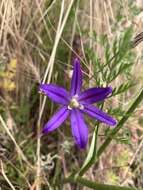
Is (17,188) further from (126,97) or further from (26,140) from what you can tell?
(126,97)

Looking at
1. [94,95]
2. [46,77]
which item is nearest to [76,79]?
[94,95]

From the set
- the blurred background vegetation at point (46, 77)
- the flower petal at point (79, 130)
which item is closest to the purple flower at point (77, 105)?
the flower petal at point (79, 130)

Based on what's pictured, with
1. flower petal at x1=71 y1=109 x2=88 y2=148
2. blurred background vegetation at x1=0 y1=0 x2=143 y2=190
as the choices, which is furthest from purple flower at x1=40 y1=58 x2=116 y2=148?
blurred background vegetation at x1=0 y1=0 x2=143 y2=190

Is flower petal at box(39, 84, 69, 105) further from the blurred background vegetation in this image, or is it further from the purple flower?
the blurred background vegetation

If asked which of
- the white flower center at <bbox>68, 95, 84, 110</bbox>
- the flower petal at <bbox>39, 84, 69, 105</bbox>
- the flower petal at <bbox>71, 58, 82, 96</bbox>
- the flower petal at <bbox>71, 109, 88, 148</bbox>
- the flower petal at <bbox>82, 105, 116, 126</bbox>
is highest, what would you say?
the flower petal at <bbox>71, 58, 82, 96</bbox>

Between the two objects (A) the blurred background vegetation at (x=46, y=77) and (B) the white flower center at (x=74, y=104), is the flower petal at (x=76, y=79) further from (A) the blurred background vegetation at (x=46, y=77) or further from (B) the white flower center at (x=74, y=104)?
(A) the blurred background vegetation at (x=46, y=77)

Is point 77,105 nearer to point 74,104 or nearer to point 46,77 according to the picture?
point 74,104

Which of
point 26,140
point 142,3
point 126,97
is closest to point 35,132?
point 26,140
